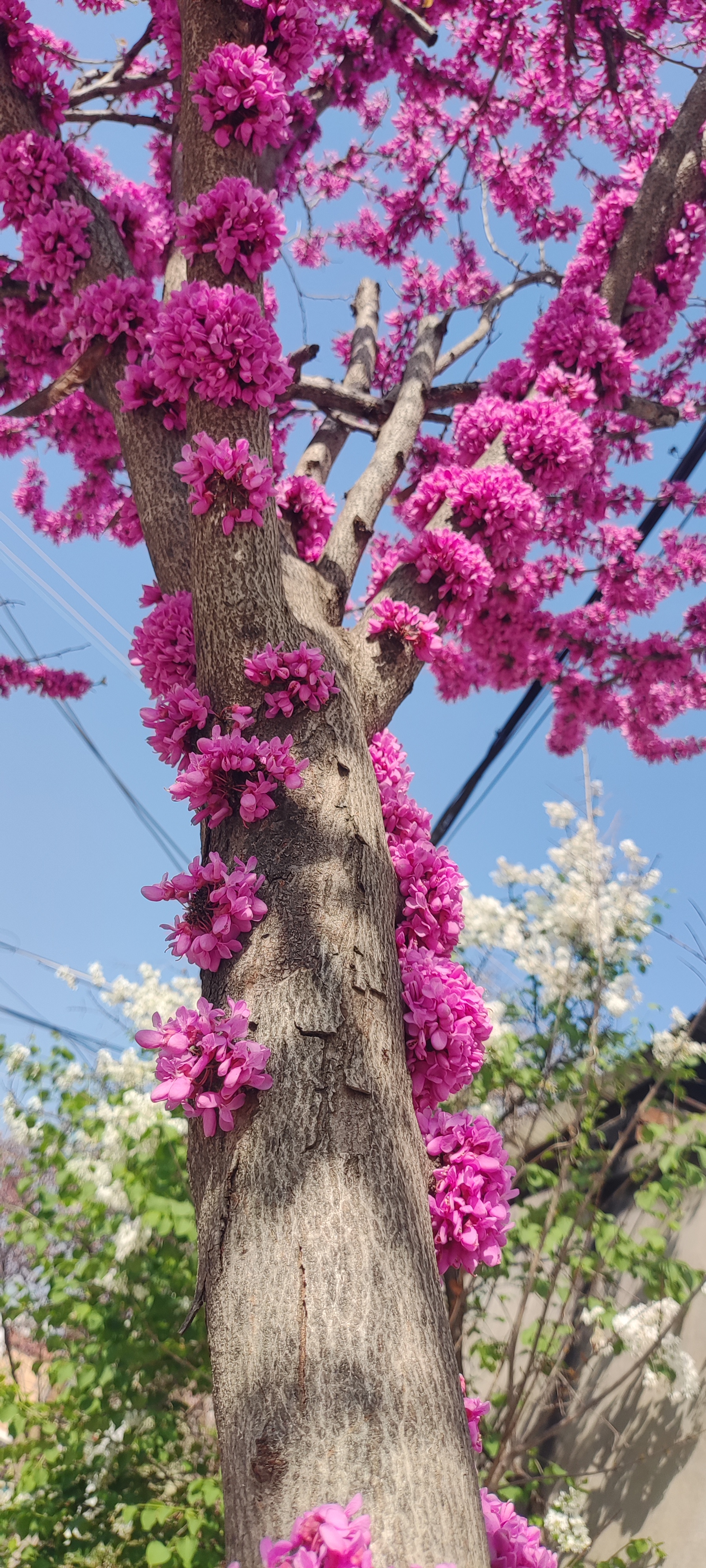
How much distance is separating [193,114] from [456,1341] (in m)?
5.16

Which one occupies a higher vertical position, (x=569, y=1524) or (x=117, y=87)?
(x=117, y=87)

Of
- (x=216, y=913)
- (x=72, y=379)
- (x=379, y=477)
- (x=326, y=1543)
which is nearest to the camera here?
(x=326, y=1543)

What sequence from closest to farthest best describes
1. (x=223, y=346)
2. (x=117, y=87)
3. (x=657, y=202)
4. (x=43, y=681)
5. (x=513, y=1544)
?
(x=513, y=1544)
(x=223, y=346)
(x=657, y=202)
(x=117, y=87)
(x=43, y=681)

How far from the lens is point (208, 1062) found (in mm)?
1576

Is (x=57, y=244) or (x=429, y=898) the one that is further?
(x=57, y=244)

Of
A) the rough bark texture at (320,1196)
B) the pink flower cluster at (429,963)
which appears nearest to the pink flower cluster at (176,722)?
the rough bark texture at (320,1196)

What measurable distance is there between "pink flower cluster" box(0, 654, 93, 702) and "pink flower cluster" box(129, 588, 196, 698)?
4016 mm

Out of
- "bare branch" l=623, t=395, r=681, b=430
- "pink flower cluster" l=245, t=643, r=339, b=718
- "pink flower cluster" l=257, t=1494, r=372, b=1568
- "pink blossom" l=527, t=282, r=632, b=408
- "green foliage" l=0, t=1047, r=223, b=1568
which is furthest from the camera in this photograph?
"bare branch" l=623, t=395, r=681, b=430

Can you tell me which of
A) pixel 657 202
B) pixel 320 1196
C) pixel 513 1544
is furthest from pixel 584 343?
pixel 513 1544

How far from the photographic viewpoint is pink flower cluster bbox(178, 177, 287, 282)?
242 centimetres

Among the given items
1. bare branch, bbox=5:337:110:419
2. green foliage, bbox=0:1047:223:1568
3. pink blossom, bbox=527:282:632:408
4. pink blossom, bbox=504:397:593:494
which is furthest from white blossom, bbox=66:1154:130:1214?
pink blossom, bbox=527:282:632:408

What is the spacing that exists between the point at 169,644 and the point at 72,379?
1.11m

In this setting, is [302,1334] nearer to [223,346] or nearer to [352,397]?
[223,346]

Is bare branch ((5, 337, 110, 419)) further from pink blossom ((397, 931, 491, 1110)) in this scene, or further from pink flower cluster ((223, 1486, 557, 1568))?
pink flower cluster ((223, 1486, 557, 1568))
